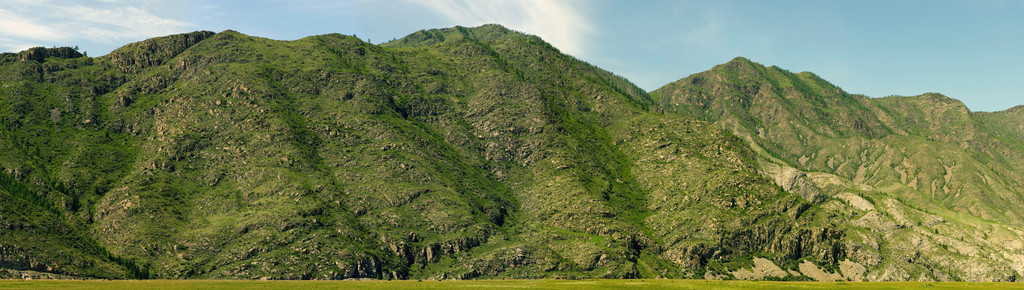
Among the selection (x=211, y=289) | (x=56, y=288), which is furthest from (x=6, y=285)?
(x=211, y=289)

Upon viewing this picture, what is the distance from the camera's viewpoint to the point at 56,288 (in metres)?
198

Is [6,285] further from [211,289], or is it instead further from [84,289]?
[211,289]

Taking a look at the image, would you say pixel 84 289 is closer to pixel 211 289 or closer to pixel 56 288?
pixel 56 288

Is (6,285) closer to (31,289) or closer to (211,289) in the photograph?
(31,289)

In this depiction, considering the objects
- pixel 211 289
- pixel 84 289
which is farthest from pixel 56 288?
pixel 211 289

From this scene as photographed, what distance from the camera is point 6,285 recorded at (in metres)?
197

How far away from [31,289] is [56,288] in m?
8.56

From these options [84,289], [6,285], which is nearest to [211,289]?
[84,289]

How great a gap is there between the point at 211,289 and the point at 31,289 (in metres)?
41.5

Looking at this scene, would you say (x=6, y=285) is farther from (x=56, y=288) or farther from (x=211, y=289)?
(x=211, y=289)

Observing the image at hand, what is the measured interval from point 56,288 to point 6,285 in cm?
1202

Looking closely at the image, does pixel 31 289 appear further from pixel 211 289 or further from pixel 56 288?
pixel 211 289

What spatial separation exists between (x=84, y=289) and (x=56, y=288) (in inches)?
255

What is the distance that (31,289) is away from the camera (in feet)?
623
